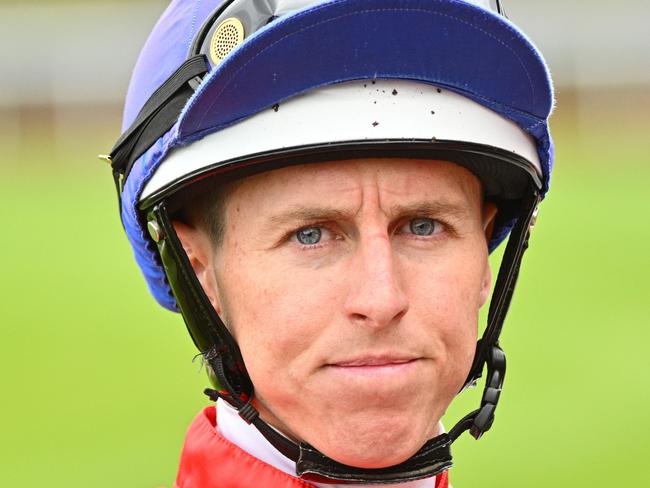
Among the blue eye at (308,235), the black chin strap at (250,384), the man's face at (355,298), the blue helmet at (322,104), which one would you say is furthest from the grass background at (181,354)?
the blue eye at (308,235)

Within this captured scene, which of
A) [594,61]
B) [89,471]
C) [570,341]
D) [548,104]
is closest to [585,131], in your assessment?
[594,61]

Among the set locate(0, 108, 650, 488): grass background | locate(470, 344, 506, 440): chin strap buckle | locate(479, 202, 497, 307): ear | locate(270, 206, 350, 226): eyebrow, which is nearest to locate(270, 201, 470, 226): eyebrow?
locate(270, 206, 350, 226): eyebrow

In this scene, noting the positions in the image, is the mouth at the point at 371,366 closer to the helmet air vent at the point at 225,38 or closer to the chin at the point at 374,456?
the chin at the point at 374,456

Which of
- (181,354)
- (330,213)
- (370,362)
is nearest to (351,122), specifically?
(330,213)

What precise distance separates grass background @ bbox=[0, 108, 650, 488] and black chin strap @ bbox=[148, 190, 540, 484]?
3297mm

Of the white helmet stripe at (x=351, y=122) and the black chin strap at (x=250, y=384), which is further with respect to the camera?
the black chin strap at (x=250, y=384)

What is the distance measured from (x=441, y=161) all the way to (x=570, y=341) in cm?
538

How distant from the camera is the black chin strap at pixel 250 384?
2.39 m

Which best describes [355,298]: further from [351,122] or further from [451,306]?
[351,122]

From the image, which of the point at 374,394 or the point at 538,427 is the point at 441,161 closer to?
the point at 374,394

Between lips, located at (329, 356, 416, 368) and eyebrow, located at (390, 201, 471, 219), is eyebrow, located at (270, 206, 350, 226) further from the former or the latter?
lips, located at (329, 356, 416, 368)

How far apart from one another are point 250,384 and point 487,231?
2.30ft

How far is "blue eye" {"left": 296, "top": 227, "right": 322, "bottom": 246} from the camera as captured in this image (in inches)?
92.0

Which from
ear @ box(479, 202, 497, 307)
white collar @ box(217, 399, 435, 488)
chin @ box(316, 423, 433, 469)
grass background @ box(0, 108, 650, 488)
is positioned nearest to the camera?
chin @ box(316, 423, 433, 469)
